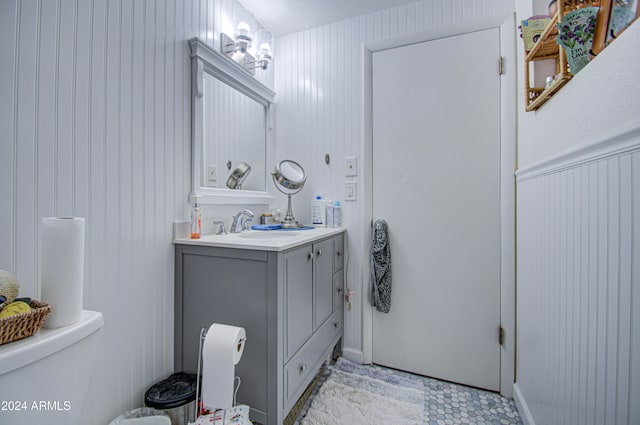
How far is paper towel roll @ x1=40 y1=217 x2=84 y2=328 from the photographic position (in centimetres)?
66

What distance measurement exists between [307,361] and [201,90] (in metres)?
1.46

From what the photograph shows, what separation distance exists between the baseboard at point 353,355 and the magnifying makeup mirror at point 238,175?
133 cm

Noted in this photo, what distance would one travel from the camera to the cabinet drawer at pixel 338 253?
1.73 metres

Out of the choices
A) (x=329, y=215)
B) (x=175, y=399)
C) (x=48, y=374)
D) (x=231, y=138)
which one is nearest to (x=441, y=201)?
(x=329, y=215)

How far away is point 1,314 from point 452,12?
7.67 feet

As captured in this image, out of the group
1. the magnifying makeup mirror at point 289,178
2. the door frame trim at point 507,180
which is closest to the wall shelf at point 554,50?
the door frame trim at point 507,180

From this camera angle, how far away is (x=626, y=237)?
2.12 feet

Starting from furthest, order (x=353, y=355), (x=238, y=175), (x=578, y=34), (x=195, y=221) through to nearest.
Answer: (x=353, y=355)
(x=238, y=175)
(x=195, y=221)
(x=578, y=34)

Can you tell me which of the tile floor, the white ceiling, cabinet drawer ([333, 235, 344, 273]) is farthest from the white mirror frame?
the tile floor

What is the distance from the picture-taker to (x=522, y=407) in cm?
138

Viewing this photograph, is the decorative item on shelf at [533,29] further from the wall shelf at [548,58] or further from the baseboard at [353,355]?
the baseboard at [353,355]

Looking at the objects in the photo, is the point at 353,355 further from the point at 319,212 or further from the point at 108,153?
the point at 108,153

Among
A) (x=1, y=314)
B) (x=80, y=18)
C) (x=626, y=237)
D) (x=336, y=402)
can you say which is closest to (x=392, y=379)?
(x=336, y=402)

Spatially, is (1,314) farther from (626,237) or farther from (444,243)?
(444,243)
